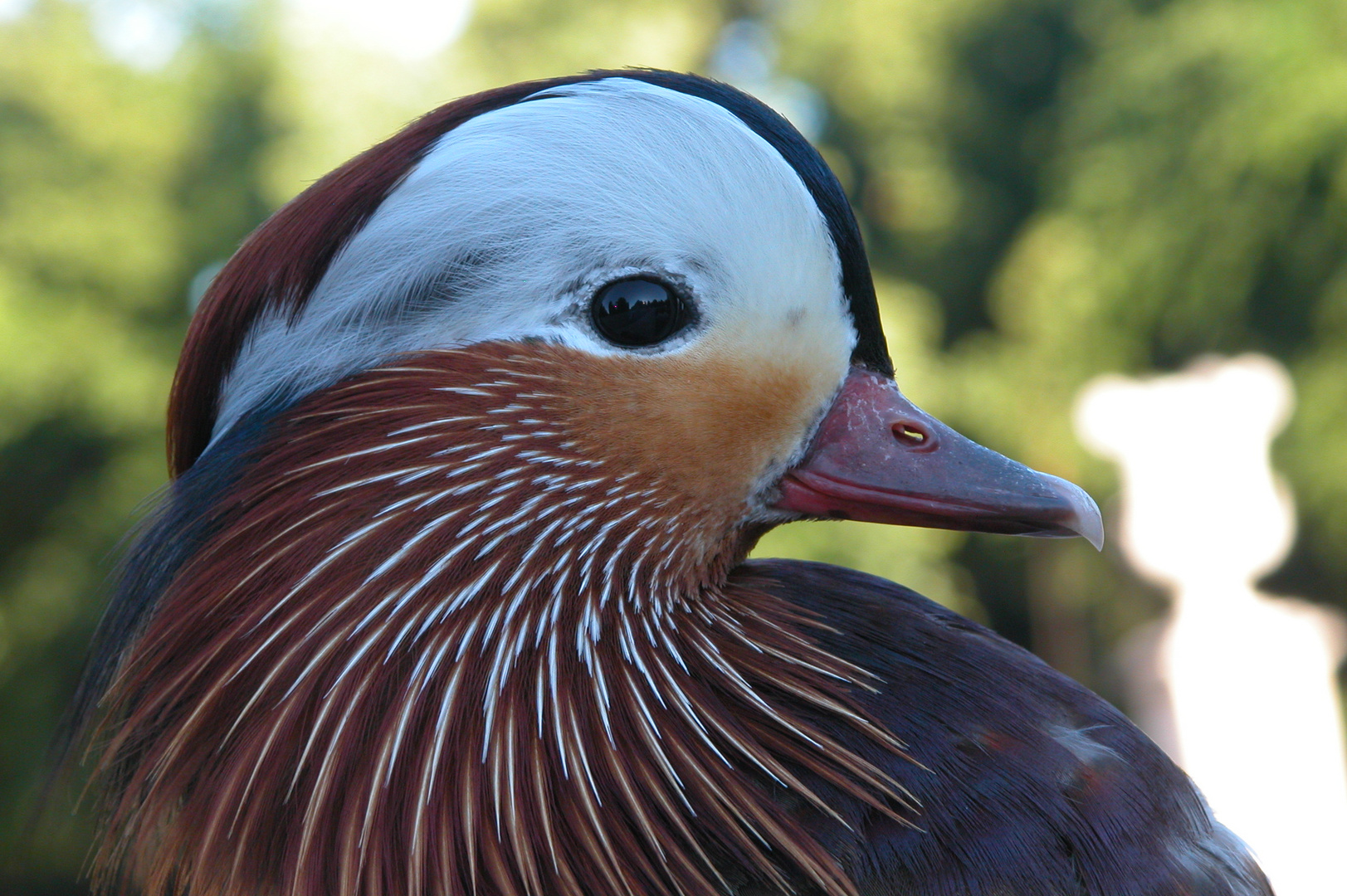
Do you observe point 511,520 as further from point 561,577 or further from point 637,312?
point 637,312

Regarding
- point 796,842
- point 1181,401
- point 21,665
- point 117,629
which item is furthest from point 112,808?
point 21,665

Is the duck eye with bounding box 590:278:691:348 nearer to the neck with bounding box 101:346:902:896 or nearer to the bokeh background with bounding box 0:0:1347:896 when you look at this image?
the neck with bounding box 101:346:902:896

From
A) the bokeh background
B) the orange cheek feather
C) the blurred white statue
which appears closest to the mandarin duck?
the orange cheek feather

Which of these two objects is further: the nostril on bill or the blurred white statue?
the blurred white statue

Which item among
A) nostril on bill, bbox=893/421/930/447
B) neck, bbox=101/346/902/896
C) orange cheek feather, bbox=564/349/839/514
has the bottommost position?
neck, bbox=101/346/902/896

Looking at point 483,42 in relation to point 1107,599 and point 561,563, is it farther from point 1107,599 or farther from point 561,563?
point 561,563

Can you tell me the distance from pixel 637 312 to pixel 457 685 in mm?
337

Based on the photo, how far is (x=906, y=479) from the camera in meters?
1.01

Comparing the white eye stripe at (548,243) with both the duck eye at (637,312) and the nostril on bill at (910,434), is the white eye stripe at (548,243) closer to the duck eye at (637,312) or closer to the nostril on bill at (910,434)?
the duck eye at (637,312)

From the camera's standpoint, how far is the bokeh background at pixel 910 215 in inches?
221

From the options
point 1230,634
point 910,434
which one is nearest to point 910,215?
point 1230,634

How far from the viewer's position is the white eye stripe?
93 centimetres

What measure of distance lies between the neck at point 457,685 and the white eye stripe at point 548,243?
39 millimetres

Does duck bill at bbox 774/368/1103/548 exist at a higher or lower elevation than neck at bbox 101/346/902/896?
higher
